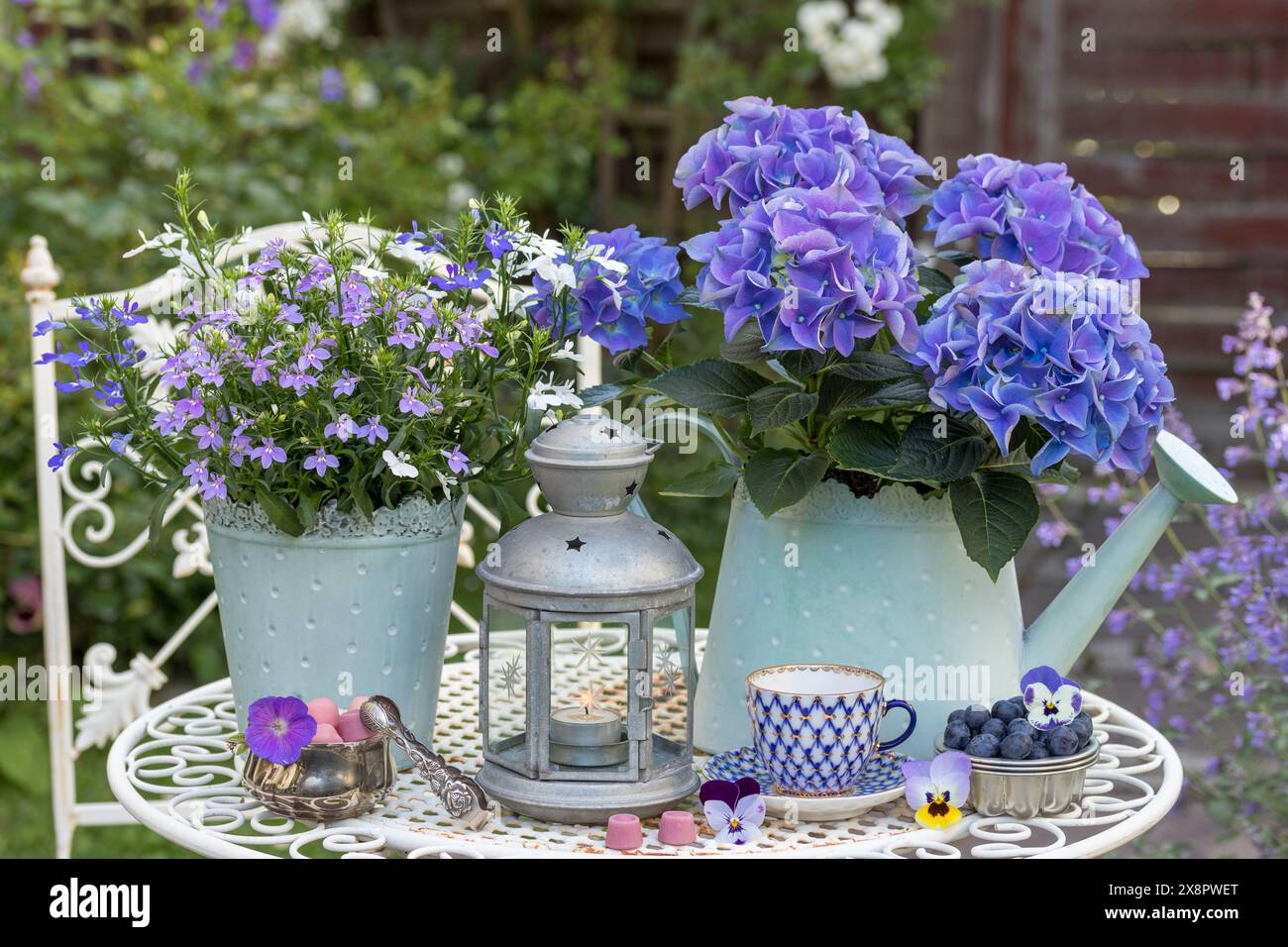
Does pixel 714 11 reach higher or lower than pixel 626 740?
higher

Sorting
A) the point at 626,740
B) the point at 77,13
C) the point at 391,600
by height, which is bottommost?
the point at 626,740

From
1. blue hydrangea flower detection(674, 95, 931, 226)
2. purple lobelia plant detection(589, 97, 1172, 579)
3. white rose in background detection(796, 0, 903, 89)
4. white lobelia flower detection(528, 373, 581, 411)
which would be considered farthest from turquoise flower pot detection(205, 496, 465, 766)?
white rose in background detection(796, 0, 903, 89)

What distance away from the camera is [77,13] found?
3.93 metres

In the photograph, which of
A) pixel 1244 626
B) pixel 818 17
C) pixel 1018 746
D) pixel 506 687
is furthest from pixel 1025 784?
pixel 818 17

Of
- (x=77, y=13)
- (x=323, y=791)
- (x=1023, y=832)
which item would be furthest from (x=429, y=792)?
(x=77, y=13)

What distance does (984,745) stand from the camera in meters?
1.33

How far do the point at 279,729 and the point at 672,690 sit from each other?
49 cm

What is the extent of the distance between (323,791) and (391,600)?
0.18m

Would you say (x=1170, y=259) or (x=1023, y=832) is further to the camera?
(x=1170, y=259)

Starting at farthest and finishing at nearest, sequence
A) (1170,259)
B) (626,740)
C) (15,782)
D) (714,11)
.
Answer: (714,11)
(1170,259)
(15,782)
(626,740)

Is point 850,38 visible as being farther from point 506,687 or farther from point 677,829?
point 677,829

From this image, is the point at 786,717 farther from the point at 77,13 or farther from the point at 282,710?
the point at 77,13

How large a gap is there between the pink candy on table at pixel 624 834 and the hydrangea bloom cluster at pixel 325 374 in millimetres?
329

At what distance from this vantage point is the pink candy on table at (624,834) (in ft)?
4.10
